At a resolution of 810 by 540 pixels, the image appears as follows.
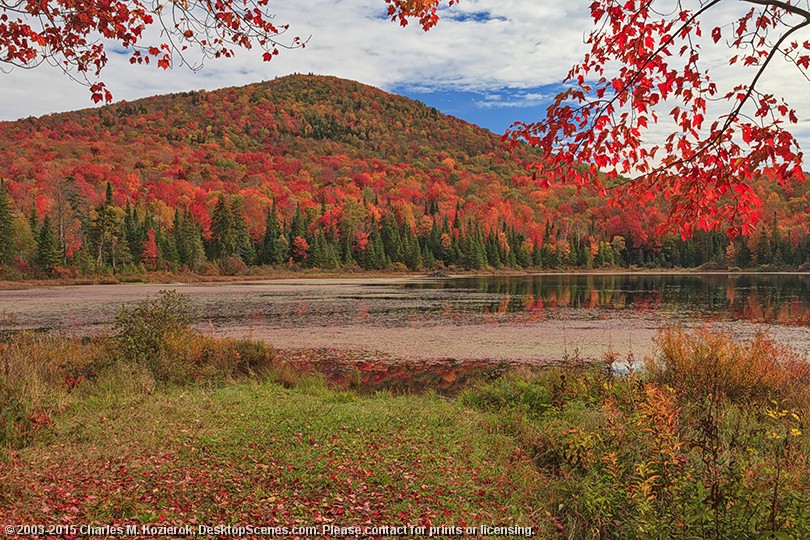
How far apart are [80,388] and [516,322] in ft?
61.9

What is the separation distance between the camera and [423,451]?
6879mm

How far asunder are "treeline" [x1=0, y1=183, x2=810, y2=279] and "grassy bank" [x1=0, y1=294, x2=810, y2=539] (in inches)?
2617

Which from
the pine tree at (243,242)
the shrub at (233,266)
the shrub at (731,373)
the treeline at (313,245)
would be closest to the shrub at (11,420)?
the shrub at (731,373)

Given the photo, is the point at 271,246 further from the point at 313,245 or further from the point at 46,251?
the point at 46,251

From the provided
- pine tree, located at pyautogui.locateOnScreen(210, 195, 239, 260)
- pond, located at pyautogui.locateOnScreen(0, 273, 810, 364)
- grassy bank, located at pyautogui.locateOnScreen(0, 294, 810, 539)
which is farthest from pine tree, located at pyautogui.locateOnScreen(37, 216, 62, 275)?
grassy bank, located at pyautogui.locateOnScreen(0, 294, 810, 539)

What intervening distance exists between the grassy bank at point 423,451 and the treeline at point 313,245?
66.5m

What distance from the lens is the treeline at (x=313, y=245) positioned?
69.8 metres

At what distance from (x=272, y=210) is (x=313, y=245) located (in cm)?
1084

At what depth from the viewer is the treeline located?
69.8 m

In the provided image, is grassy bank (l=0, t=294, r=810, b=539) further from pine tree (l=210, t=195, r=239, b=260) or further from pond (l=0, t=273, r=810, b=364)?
pine tree (l=210, t=195, r=239, b=260)

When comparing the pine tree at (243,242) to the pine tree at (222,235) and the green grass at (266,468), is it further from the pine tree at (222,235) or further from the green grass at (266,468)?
the green grass at (266,468)

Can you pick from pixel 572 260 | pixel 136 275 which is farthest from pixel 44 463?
pixel 572 260

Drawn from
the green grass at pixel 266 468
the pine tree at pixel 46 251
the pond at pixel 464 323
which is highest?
the pine tree at pixel 46 251

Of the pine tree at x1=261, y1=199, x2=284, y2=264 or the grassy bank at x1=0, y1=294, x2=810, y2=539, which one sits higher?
the pine tree at x1=261, y1=199, x2=284, y2=264
